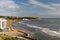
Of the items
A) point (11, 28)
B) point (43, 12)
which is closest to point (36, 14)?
point (43, 12)

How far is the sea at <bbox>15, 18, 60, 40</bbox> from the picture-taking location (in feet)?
9.89

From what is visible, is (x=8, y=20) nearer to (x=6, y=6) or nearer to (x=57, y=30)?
(x=6, y=6)

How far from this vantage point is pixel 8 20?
3115 millimetres

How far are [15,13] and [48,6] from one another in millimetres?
676

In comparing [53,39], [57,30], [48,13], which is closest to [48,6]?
[48,13]

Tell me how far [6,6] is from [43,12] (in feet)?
2.48

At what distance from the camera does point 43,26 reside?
A: 3.11 metres

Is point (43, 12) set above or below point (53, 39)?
above

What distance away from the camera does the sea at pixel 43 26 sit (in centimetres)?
301

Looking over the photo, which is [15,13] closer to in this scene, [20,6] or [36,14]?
[20,6]

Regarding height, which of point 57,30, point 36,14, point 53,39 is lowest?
point 53,39

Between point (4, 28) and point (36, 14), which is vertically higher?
point (36, 14)

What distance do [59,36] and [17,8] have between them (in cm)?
103

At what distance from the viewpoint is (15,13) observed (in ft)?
10.1
